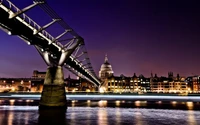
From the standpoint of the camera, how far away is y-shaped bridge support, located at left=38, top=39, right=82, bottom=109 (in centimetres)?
4366

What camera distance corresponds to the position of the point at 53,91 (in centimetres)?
4362

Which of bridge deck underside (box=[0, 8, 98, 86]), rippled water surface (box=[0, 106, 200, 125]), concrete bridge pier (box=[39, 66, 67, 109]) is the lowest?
rippled water surface (box=[0, 106, 200, 125])

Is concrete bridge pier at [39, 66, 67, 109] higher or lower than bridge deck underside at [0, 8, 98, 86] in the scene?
lower

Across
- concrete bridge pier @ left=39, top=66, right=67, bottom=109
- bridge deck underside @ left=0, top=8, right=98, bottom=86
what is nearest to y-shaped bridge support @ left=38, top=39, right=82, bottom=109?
concrete bridge pier @ left=39, top=66, right=67, bottom=109

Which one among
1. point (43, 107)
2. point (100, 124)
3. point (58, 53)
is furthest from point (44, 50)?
point (100, 124)

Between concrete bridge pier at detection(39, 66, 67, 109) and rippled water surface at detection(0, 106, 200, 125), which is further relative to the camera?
concrete bridge pier at detection(39, 66, 67, 109)

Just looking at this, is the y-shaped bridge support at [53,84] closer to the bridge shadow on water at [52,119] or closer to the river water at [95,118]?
the river water at [95,118]

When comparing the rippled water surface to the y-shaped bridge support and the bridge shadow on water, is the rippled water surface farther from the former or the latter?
the y-shaped bridge support

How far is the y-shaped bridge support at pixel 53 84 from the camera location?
43656 mm

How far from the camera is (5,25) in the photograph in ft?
100.0

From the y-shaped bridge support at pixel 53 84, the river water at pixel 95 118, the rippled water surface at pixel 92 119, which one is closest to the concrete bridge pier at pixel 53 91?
the y-shaped bridge support at pixel 53 84

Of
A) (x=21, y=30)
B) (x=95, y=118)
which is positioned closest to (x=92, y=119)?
(x=95, y=118)

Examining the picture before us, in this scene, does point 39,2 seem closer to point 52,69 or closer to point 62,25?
point 62,25

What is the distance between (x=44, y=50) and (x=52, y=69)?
12.7 ft
